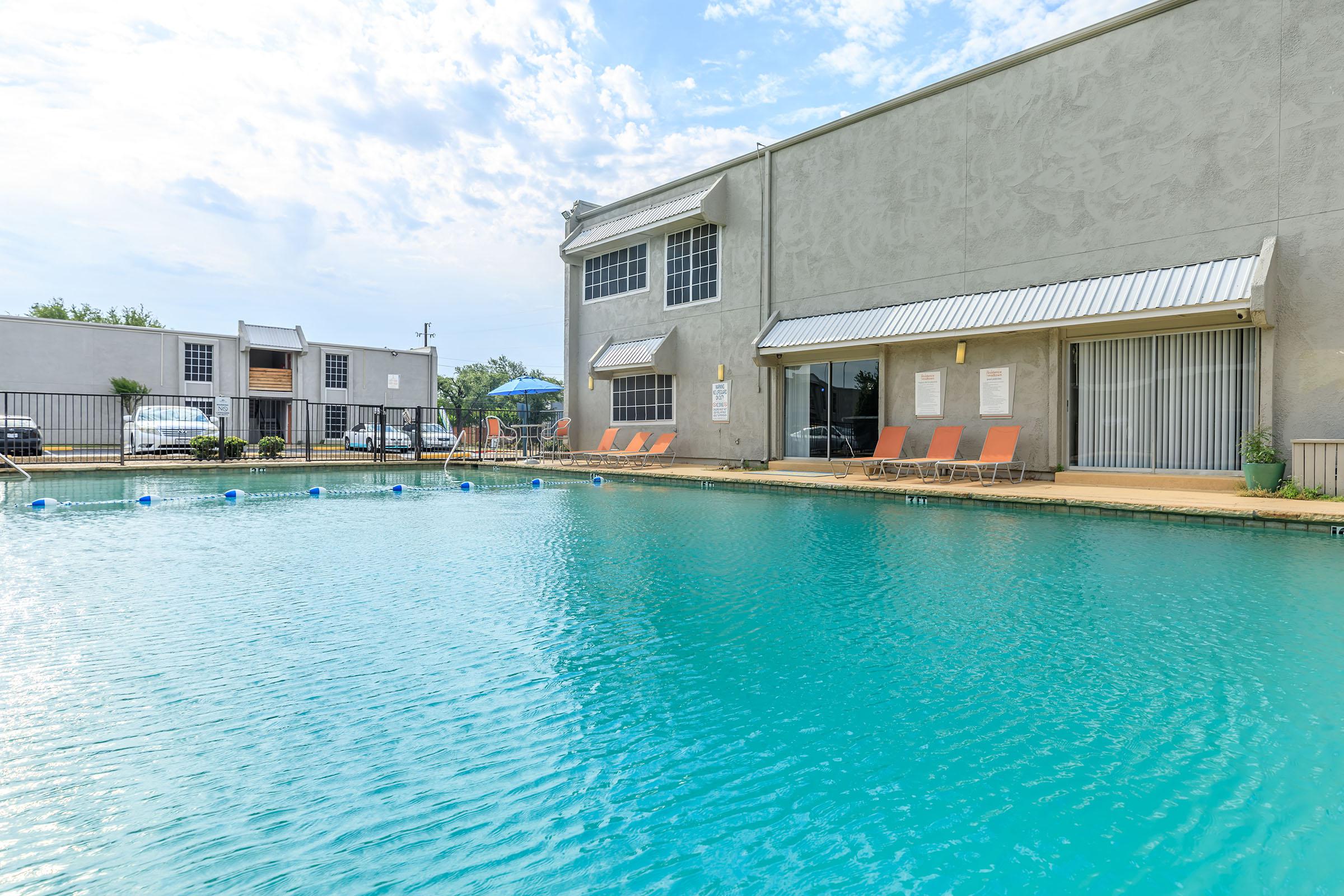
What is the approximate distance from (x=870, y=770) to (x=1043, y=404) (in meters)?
10.9

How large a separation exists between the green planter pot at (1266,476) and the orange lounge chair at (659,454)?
36.2 feet

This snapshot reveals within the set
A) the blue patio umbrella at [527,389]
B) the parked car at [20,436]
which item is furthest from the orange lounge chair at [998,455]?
the parked car at [20,436]

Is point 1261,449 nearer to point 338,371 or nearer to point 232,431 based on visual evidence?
point 232,431

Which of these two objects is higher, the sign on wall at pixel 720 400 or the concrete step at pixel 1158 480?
the sign on wall at pixel 720 400

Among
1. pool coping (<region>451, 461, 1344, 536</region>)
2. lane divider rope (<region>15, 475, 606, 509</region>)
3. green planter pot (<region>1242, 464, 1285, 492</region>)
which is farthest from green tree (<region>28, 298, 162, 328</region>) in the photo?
green planter pot (<region>1242, 464, 1285, 492</region>)

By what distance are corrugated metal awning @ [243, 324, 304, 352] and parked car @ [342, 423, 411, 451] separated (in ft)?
23.3

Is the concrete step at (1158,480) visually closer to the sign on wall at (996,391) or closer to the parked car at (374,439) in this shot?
the sign on wall at (996,391)

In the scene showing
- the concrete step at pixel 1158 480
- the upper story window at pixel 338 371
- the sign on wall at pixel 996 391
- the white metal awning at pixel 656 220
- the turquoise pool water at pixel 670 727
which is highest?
the white metal awning at pixel 656 220

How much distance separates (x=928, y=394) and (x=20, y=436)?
20.4 meters

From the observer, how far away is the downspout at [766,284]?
15.5m

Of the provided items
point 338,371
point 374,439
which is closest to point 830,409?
point 374,439

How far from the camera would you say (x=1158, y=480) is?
1041 cm

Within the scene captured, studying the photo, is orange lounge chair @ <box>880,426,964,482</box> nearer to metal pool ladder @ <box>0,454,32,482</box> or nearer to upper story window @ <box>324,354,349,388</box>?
metal pool ladder @ <box>0,454,32,482</box>

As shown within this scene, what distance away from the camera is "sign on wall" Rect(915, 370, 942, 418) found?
42.2 feet
